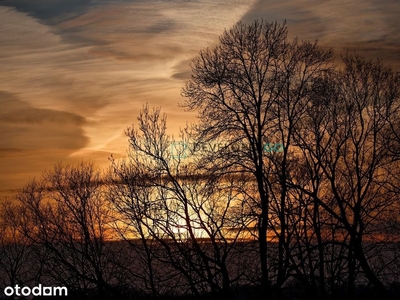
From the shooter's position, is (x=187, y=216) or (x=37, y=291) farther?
(x=37, y=291)

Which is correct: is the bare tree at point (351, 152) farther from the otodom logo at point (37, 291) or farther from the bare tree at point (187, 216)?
the otodom logo at point (37, 291)

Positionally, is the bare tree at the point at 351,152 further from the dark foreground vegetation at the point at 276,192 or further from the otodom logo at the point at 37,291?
the otodom logo at the point at 37,291

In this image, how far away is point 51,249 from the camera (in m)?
32.9

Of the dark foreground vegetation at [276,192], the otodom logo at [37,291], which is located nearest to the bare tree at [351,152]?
the dark foreground vegetation at [276,192]

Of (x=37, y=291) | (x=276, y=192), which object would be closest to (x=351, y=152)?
(x=276, y=192)

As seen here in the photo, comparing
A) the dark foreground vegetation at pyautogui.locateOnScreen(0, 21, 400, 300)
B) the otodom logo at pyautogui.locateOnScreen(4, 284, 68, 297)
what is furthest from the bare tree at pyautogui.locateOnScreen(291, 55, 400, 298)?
the otodom logo at pyautogui.locateOnScreen(4, 284, 68, 297)

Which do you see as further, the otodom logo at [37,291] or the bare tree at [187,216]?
the otodom logo at [37,291]

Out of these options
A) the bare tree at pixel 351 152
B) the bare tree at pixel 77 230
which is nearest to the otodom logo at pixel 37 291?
the bare tree at pixel 77 230

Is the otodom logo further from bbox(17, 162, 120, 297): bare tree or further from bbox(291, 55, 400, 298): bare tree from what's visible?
bbox(291, 55, 400, 298): bare tree

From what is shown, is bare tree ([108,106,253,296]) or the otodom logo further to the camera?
the otodom logo

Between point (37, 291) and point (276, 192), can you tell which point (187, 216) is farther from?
point (37, 291)


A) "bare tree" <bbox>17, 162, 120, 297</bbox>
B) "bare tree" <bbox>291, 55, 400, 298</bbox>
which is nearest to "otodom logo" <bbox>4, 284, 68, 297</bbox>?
"bare tree" <bbox>17, 162, 120, 297</bbox>

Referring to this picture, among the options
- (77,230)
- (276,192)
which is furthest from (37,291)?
(276,192)

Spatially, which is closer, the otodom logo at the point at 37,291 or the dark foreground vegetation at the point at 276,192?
the dark foreground vegetation at the point at 276,192
